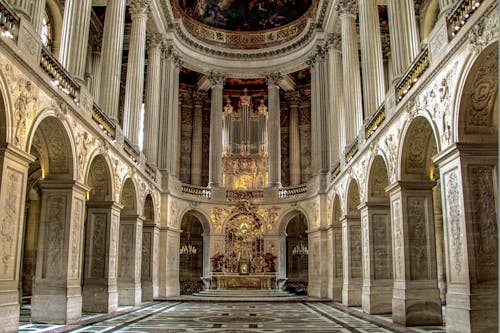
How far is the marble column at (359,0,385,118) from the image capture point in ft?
57.5

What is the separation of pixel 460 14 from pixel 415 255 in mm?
5993

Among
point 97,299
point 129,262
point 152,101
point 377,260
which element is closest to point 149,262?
point 129,262

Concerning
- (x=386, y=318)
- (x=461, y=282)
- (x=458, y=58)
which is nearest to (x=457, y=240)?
(x=461, y=282)

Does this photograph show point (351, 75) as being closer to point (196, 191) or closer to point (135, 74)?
point (135, 74)

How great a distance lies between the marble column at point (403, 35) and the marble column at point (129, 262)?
36.3 ft

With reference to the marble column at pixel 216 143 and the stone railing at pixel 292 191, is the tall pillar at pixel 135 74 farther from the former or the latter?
the stone railing at pixel 292 191

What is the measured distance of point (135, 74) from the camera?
71.3 feet

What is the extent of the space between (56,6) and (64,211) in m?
12.5

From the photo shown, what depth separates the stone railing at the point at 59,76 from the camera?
1167 centimetres

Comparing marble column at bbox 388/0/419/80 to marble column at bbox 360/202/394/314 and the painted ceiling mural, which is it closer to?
marble column at bbox 360/202/394/314

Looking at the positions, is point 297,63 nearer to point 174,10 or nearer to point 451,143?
point 174,10

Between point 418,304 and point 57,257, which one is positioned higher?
point 57,257

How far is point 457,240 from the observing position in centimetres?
953

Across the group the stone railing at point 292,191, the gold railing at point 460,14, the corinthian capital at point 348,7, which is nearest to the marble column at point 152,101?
the stone railing at point 292,191
